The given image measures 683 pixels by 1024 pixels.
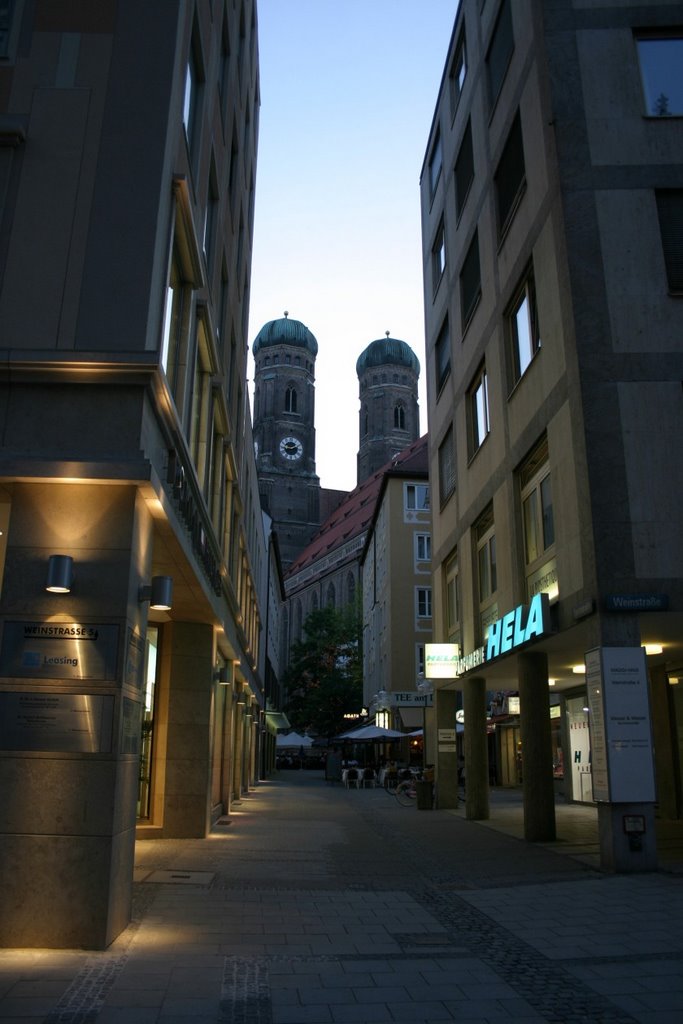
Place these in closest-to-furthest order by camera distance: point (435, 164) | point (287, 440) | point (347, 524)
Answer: point (435, 164) → point (347, 524) → point (287, 440)

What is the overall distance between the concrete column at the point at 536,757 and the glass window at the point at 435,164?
1831 centimetres

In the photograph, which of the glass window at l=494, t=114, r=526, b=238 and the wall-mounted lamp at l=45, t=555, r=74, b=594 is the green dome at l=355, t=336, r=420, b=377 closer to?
the glass window at l=494, t=114, r=526, b=238

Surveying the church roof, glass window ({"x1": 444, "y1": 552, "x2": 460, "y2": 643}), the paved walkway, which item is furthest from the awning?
the paved walkway

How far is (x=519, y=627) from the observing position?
16516mm

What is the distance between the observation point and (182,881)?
11.2m

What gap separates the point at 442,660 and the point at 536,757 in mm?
7168

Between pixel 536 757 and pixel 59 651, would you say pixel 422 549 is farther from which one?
pixel 59 651

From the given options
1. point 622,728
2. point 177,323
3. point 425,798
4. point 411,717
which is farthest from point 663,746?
point 411,717

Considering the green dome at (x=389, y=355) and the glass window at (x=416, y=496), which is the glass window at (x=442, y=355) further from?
the green dome at (x=389, y=355)

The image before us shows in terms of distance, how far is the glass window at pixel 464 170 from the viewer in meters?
23.4

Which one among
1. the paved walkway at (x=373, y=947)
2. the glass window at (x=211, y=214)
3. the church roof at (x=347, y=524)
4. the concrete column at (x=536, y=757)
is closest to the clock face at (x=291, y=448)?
the church roof at (x=347, y=524)

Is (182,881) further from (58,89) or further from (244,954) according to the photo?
(58,89)

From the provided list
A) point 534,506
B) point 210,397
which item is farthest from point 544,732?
point 210,397

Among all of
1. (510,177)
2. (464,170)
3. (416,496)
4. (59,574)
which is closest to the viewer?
(59,574)
